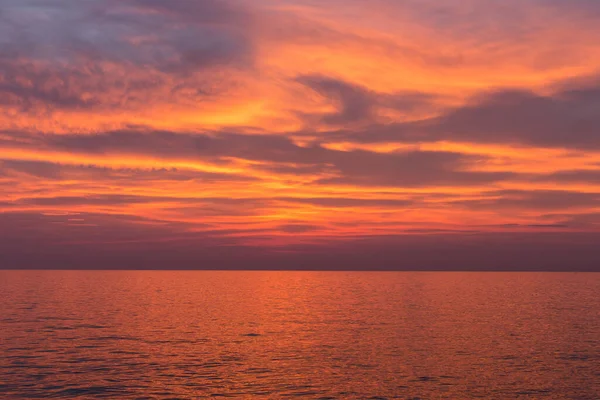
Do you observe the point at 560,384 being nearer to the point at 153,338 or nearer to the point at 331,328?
the point at 331,328

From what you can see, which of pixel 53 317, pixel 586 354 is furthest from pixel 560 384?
pixel 53 317

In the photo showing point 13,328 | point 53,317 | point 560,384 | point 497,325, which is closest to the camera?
point 560,384

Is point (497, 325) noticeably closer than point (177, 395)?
No

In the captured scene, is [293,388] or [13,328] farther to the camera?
[13,328]

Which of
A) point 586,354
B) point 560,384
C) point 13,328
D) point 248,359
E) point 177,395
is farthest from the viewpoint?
point 13,328

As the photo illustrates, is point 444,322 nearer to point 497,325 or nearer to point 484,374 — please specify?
point 497,325

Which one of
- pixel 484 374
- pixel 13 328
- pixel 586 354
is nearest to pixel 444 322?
pixel 586 354

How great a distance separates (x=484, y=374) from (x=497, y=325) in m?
41.1

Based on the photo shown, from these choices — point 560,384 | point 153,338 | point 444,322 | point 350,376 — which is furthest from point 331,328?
point 560,384

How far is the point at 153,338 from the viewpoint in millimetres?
72875

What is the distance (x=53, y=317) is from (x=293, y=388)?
67033 mm

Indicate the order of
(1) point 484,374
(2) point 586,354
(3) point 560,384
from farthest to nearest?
1. (2) point 586,354
2. (1) point 484,374
3. (3) point 560,384

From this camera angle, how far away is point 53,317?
97.3 metres

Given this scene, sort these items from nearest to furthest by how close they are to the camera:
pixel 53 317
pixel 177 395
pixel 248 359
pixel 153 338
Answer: pixel 177 395
pixel 248 359
pixel 153 338
pixel 53 317
